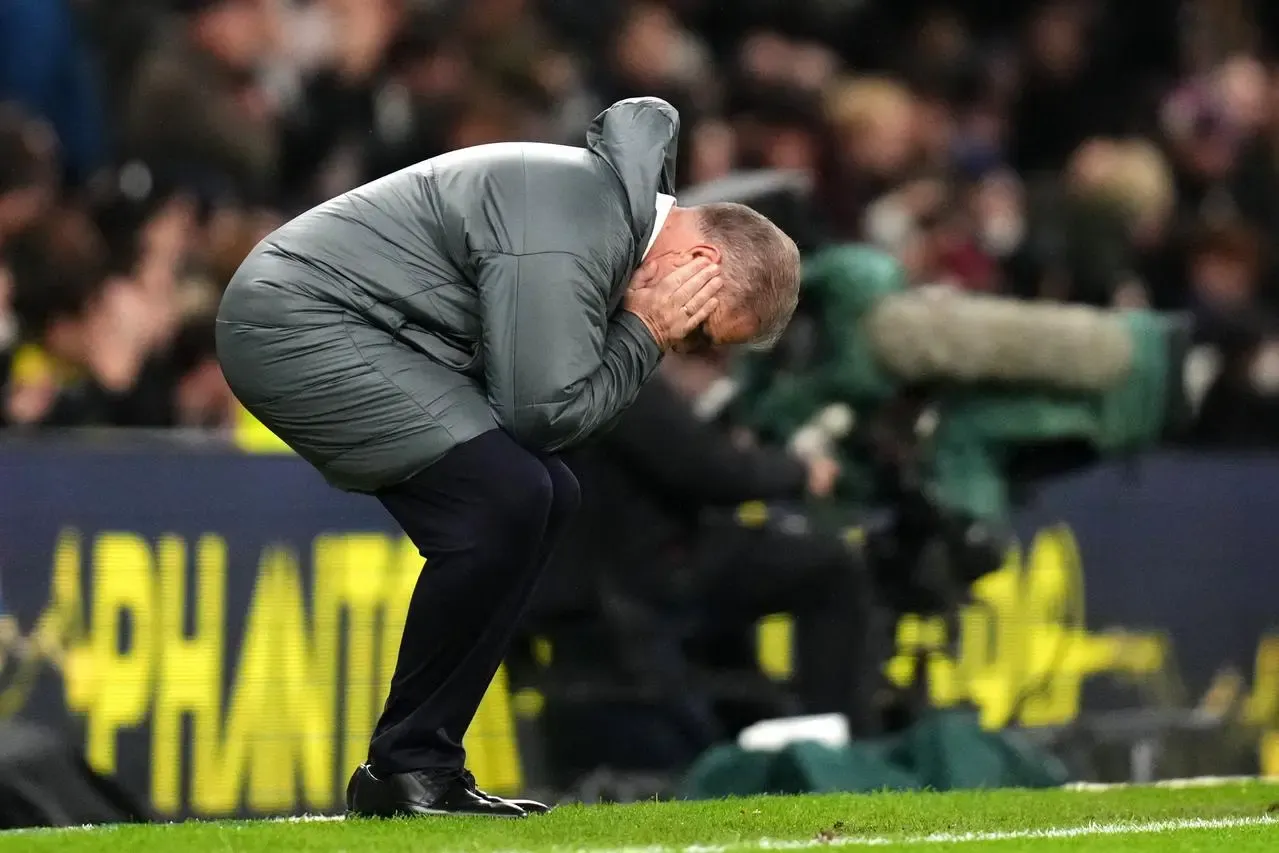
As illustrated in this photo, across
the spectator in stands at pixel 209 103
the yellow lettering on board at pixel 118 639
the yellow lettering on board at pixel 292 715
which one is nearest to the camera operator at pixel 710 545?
the yellow lettering on board at pixel 292 715

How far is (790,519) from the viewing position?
20.1 ft

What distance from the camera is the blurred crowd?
20.4 ft

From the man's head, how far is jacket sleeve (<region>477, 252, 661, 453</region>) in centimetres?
20

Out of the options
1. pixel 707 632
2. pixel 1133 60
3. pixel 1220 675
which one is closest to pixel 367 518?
pixel 707 632

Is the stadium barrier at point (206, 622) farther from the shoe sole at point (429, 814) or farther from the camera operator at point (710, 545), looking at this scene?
the shoe sole at point (429, 814)

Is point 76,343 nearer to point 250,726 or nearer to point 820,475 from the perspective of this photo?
point 250,726

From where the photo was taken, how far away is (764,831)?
12.2 feet

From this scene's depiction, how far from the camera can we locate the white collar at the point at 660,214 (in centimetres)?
365

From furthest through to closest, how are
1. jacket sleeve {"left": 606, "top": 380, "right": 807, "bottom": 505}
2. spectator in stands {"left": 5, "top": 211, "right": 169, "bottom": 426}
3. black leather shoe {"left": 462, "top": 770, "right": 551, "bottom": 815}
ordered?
spectator in stands {"left": 5, "top": 211, "right": 169, "bottom": 426} → jacket sleeve {"left": 606, "top": 380, "right": 807, "bottom": 505} → black leather shoe {"left": 462, "top": 770, "right": 551, "bottom": 815}

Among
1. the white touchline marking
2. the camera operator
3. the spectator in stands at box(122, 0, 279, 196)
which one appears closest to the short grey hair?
the white touchline marking

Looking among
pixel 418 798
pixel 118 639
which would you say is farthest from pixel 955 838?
pixel 118 639

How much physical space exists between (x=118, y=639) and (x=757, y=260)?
234 cm

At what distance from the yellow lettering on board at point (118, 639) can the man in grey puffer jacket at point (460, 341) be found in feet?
5.37

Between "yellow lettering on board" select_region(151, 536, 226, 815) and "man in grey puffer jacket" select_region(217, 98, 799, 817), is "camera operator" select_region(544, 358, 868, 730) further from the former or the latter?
"man in grey puffer jacket" select_region(217, 98, 799, 817)
